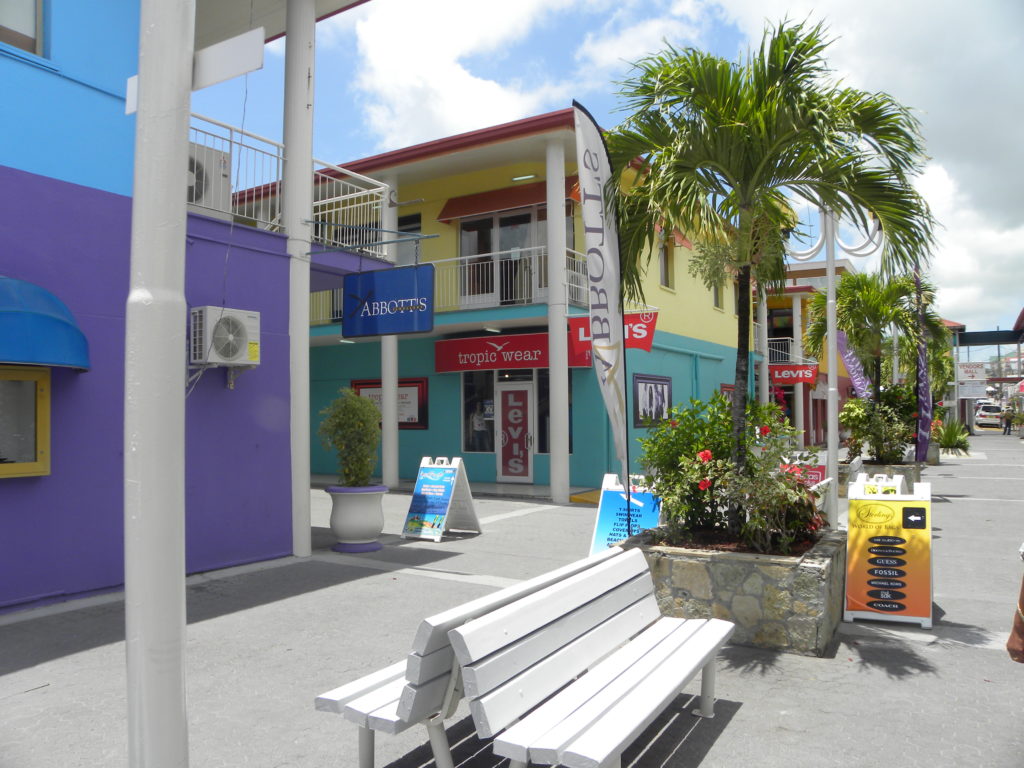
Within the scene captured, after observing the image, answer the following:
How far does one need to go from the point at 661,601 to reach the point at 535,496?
899 cm

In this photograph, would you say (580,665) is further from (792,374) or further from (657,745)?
(792,374)

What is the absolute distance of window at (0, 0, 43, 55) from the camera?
6121 millimetres

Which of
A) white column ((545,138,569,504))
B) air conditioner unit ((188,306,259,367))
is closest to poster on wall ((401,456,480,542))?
air conditioner unit ((188,306,259,367))

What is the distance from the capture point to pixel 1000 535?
980 cm

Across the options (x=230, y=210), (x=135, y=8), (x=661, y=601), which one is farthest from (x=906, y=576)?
(x=135, y=8)

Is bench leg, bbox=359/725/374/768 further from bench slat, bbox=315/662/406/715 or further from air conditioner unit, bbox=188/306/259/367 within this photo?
air conditioner unit, bbox=188/306/259/367

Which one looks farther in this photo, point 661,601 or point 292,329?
point 292,329

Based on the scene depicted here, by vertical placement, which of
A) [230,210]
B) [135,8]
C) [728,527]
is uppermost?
[135,8]

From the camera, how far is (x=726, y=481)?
539cm

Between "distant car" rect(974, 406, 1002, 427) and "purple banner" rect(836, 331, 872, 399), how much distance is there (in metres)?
59.2

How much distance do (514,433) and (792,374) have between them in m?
13.7

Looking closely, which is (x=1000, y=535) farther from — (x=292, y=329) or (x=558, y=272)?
(x=292, y=329)

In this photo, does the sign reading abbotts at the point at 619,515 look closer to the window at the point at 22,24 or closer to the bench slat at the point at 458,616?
the bench slat at the point at 458,616

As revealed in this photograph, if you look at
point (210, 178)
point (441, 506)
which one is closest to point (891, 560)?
point (441, 506)
